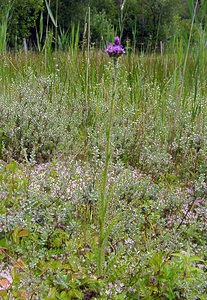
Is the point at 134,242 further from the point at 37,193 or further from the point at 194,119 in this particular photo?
the point at 194,119

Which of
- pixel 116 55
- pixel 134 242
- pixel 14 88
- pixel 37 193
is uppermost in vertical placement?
pixel 116 55

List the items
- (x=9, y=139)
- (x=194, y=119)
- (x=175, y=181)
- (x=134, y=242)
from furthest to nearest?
(x=194, y=119) < (x=9, y=139) < (x=175, y=181) < (x=134, y=242)

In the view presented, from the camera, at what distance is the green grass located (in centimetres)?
140

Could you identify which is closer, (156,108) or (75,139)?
(75,139)

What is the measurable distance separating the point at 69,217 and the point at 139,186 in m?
0.42

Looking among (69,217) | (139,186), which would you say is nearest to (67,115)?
(139,186)

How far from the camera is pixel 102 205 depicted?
4.52ft

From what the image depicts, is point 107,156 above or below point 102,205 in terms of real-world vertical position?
above

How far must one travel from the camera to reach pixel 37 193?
178cm

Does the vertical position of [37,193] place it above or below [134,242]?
above

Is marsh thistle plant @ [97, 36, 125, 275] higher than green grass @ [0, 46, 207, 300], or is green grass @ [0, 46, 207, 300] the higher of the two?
marsh thistle plant @ [97, 36, 125, 275]

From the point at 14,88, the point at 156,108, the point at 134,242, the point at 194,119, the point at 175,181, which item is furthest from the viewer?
the point at 14,88

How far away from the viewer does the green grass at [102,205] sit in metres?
1.40

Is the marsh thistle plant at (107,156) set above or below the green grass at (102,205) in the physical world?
above
